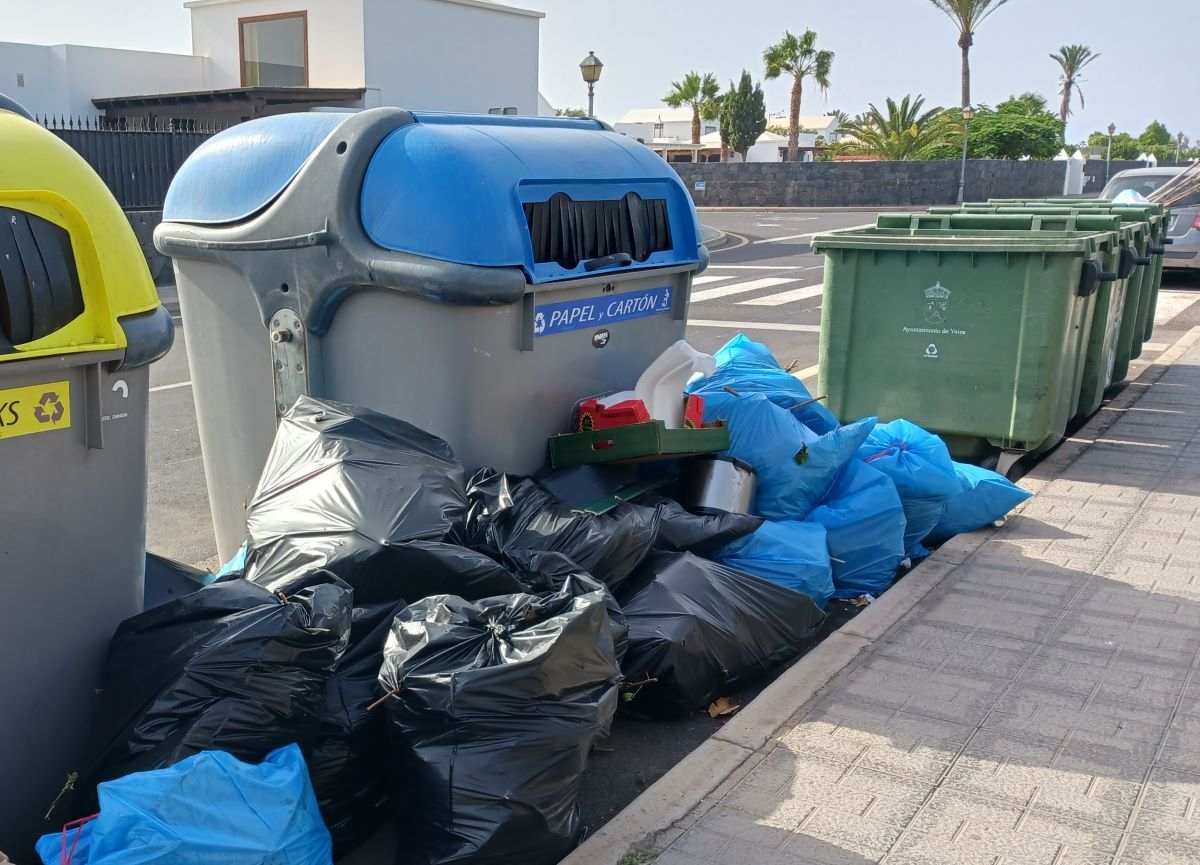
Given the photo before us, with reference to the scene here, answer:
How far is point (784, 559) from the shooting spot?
409 centimetres

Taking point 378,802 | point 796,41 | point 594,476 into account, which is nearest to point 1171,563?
point 594,476

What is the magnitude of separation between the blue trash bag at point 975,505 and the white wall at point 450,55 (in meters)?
23.7

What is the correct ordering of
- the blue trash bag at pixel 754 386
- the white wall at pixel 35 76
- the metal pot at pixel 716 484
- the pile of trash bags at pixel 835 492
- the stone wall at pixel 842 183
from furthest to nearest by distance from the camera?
1. the stone wall at pixel 842 183
2. the white wall at pixel 35 76
3. the blue trash bag at pixel 754 386
4. the metal pot at pixel 716 484
5. the pile of trash bags at pixel 835 492

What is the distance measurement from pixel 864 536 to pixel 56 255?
3.14 meters

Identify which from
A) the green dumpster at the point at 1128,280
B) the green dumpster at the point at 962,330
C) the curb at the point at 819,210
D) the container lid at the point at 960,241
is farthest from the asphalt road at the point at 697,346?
the curb at the point at 819,210

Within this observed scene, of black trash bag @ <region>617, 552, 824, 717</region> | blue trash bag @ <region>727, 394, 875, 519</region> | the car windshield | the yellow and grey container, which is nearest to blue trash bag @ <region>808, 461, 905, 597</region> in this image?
blue trash bag @ <region>727, 394, 875, 519</region>

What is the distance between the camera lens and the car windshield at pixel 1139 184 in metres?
16.0

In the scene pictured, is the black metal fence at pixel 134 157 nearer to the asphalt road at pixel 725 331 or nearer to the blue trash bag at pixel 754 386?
A: the asphalt road at pixel 725 331

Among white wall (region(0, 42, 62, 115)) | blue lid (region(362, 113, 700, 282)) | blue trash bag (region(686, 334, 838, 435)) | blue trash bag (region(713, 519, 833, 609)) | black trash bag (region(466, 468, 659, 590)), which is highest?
white wall (region(0, 42, 62, 115))

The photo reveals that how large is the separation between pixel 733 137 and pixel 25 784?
58.8 m

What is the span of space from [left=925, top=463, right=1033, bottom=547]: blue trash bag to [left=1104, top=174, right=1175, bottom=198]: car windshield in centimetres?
1228

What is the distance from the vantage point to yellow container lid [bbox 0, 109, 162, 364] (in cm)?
236

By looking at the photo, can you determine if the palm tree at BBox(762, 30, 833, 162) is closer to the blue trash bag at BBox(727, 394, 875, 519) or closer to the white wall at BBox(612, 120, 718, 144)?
the white wall at BBox(612, 120, 718, 144)

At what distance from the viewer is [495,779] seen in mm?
2633
